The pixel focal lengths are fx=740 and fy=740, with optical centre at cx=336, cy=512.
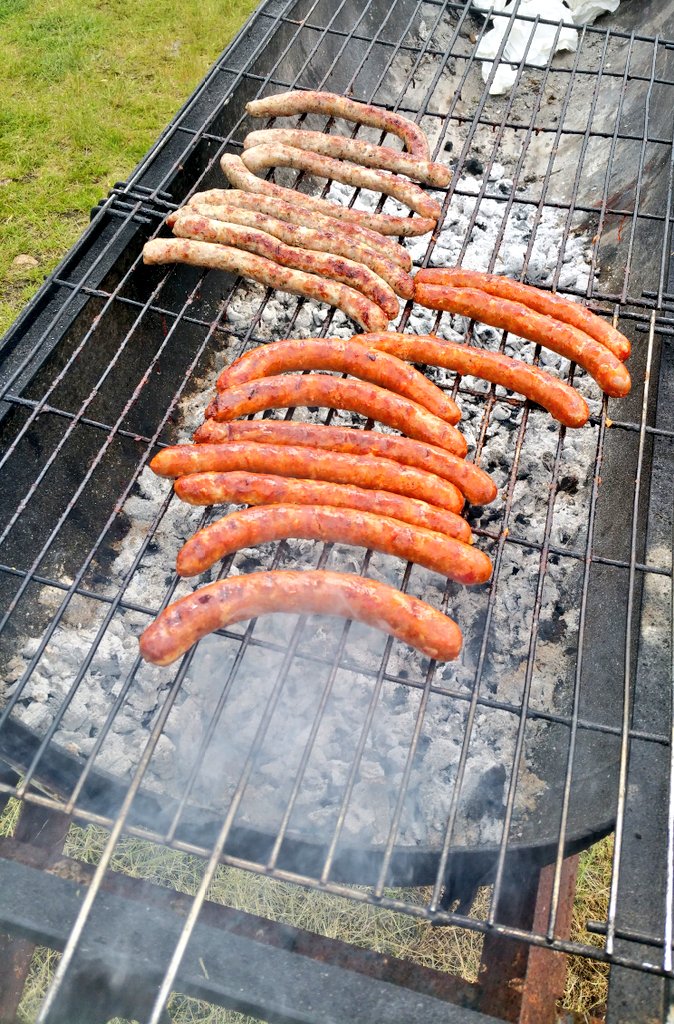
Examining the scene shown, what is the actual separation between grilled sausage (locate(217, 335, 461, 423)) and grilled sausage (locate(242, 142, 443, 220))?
1.36m

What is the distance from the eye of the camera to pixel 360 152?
4.69m

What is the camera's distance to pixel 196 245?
412 centimetres

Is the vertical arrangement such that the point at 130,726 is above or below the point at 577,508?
below

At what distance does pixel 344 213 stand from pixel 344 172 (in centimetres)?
33

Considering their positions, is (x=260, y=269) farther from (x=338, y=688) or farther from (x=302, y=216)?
(x=338, y=688)

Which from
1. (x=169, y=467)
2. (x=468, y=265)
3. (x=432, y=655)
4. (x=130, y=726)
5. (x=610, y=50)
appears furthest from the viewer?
(x=610, y=50)

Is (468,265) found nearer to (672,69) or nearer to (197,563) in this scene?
(672,69)

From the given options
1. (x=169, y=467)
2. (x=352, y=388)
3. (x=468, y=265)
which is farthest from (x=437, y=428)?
(x=468, y=265)

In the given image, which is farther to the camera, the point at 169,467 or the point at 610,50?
the point at 610,50

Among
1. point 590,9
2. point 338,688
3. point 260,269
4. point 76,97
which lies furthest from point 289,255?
point 590,9

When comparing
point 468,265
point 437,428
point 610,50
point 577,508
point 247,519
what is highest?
point 610,50

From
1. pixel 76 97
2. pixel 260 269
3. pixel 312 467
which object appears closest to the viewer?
pixel 312 467

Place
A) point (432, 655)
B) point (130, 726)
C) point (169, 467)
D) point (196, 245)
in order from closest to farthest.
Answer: point (432, 655) < point (169, 467) < point (130, 726) < point (196, 245)

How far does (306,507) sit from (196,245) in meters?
1.86
